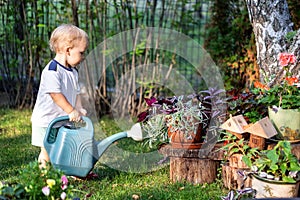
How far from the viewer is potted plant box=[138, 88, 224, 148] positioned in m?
3.51

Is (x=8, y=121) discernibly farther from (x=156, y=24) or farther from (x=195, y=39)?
(x=195, y=39)

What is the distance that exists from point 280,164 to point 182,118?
78cm

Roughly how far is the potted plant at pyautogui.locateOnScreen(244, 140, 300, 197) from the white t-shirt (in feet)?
4.85

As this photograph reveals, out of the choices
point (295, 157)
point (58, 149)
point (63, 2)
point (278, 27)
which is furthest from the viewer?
point (63, 2)

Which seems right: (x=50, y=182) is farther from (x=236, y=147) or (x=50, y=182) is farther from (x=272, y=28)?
(x=272, y=28)

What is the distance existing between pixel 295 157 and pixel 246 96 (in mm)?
696

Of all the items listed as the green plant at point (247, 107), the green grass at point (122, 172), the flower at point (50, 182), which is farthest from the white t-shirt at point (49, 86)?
the flower at point (50, 182)

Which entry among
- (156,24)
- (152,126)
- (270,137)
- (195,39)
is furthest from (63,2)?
(270,137)

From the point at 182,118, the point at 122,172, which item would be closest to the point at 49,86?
the point at 122,172

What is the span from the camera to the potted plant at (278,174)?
9.66 ft

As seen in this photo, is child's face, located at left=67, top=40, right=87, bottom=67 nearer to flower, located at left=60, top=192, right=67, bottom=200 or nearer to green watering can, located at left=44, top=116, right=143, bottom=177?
green watering can, located at left=44, top=116, right=143, bottom=177

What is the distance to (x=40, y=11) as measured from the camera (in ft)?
18.3

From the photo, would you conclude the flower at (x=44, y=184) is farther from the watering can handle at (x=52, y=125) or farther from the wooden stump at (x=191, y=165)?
the wooden stump at (x=191, y=165)

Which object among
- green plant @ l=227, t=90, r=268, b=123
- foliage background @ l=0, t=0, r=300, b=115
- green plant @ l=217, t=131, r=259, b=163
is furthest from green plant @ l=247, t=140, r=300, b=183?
foliage background @ l=0, t=0, r=300, b=115
